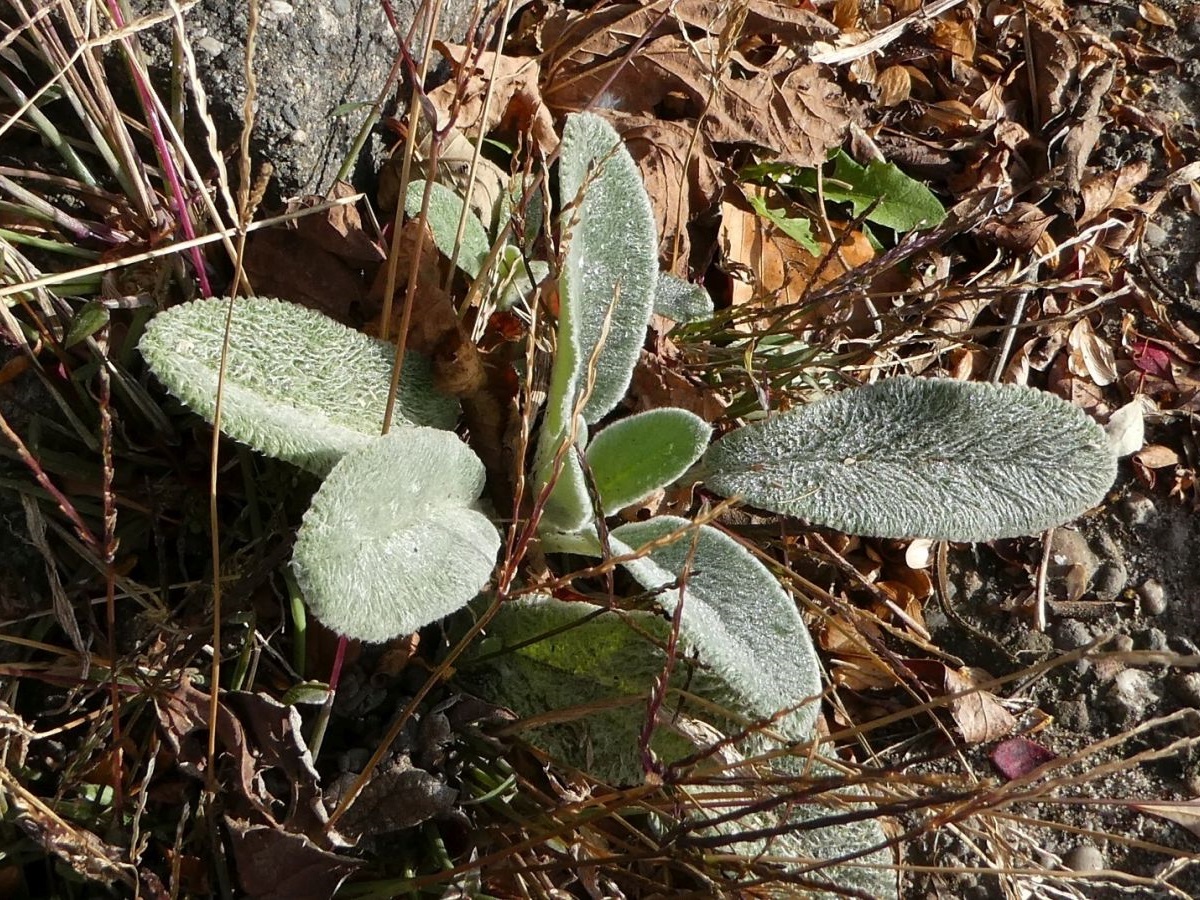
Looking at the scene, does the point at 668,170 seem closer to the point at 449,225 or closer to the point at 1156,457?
the point at 449,225

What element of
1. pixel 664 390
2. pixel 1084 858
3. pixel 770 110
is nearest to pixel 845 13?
pixel 770 110

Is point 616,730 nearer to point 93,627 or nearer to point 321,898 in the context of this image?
point 321,898

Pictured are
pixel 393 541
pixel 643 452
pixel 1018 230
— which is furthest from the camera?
pixel 1018 230

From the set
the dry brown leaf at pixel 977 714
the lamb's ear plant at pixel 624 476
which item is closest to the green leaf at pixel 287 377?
the lamb's ear plant at pixel 624 476

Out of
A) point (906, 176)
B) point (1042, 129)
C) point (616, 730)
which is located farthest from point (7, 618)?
point (1042, 129)

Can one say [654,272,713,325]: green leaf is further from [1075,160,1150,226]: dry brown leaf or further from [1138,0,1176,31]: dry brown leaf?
[1138,0,1176,31]: dry brown leaf

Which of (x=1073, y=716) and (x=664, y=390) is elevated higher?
(x=664, y=390)

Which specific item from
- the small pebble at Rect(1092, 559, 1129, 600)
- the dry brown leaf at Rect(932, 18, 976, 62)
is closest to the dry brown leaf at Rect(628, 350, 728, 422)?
the small pebble at Rect(1092, 559, 1129, 600)

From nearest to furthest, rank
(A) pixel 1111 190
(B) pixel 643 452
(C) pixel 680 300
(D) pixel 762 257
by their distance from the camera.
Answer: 1. (B) pixel 643 452
2. (C) pixel 680 300
3. (D) pixel 762 257
4. (A) pixel 1111 190
